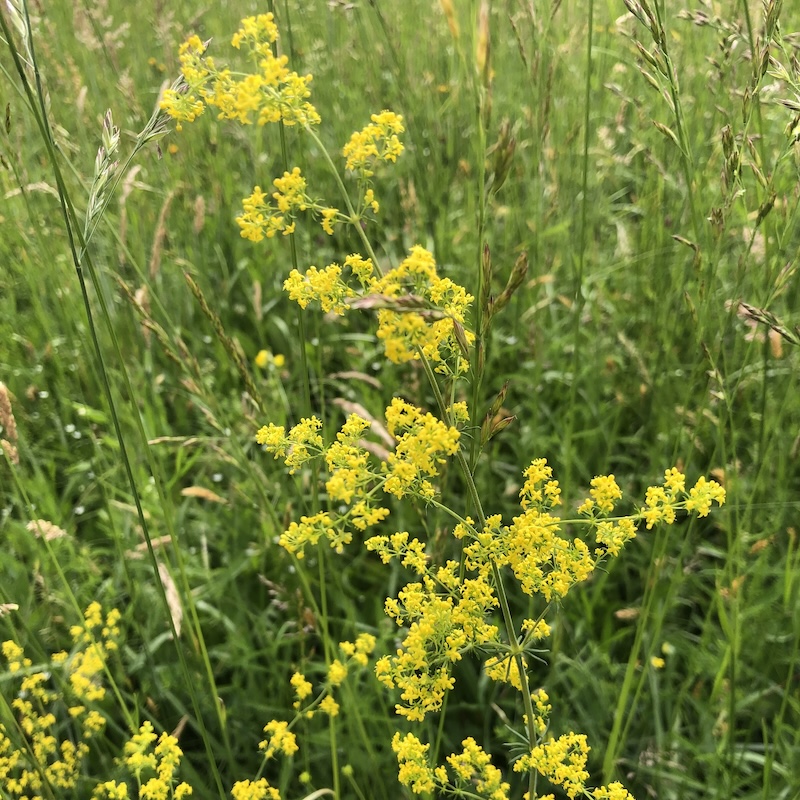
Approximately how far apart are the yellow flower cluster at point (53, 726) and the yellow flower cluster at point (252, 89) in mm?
A: 1242

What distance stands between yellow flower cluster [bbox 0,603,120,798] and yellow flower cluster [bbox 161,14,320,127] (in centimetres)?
124

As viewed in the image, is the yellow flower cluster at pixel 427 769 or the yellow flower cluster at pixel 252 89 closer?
the yellow flower cluster at pixel 252 89

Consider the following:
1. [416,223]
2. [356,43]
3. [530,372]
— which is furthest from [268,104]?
[356,43]

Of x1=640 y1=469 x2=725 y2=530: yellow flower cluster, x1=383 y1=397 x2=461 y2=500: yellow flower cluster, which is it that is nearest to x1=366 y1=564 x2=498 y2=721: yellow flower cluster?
x1=383 y1=397 x2=461 y2=500: yellow flower cluster

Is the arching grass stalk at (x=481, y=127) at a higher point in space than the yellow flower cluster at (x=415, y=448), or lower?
higher

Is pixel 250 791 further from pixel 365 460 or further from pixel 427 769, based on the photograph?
pixel 365 460

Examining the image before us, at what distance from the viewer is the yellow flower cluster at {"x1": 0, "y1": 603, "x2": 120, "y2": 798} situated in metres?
1.47

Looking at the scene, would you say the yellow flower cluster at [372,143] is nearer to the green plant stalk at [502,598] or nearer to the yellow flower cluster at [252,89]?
the yellow flower cluster at [252,89]

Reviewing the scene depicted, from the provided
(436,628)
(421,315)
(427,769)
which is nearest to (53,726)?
(427,769)

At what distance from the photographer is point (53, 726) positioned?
1853mm

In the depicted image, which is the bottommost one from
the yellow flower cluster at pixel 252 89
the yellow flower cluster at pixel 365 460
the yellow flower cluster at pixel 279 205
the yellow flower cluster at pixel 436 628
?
the yellow flower cluster at pixel 436 628

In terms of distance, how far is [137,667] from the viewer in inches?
76.5

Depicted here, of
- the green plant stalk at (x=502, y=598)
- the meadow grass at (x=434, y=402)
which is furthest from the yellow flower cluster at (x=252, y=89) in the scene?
the green plant stalk at (x=502, y=598)

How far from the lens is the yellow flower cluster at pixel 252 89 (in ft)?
3.08
